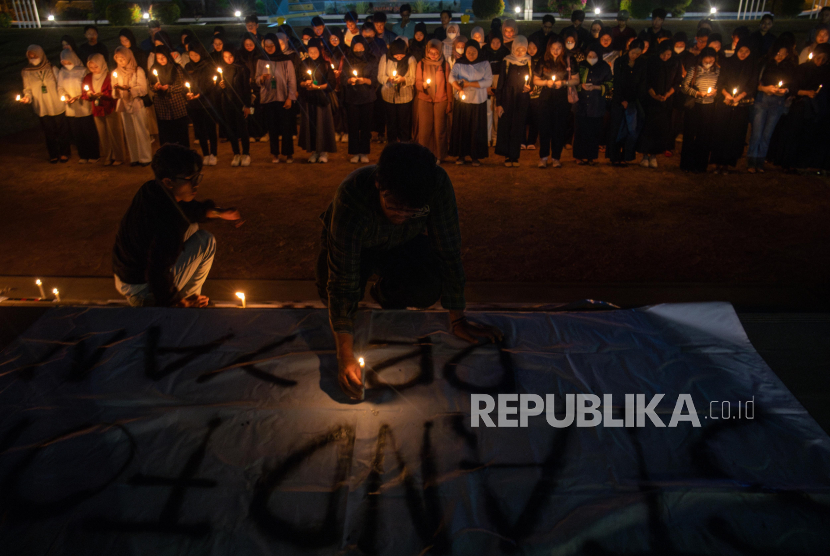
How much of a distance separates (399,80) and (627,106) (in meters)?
3.10

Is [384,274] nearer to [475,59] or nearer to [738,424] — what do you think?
[738,424]

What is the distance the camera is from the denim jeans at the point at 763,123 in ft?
24.1

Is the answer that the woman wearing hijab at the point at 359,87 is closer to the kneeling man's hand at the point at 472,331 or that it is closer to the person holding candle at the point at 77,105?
the person holding candle at the point at 77,105

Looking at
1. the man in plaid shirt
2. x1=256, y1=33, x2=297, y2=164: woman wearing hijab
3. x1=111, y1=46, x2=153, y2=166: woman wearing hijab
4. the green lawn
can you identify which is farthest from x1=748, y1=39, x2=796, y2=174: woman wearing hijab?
the green lawn

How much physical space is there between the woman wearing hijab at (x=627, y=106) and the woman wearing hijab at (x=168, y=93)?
5.75 m

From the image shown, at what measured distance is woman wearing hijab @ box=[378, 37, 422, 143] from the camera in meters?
7.83

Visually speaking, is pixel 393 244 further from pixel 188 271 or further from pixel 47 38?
pixel 47 38

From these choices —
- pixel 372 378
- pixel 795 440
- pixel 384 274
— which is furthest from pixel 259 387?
pixel 795 440

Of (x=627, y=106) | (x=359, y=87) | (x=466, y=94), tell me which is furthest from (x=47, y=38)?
(x=627, y=106)

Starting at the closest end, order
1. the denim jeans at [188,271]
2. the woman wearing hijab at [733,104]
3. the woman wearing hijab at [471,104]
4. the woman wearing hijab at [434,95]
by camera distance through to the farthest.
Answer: the denim jeans at [188,271] < the woman wearing hijab at [733,104] < the woman wearing hijab at [471,104] < the woman wearing hijab at [434,95]

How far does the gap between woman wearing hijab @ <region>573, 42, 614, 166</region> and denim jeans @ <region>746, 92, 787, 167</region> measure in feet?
6.49

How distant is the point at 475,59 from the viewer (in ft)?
24.5

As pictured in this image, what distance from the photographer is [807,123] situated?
7.28 meters

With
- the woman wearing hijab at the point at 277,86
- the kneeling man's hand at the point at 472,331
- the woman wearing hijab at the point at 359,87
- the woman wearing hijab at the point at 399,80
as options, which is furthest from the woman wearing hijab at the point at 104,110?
the kneeling man's hand at the point at 472,331
